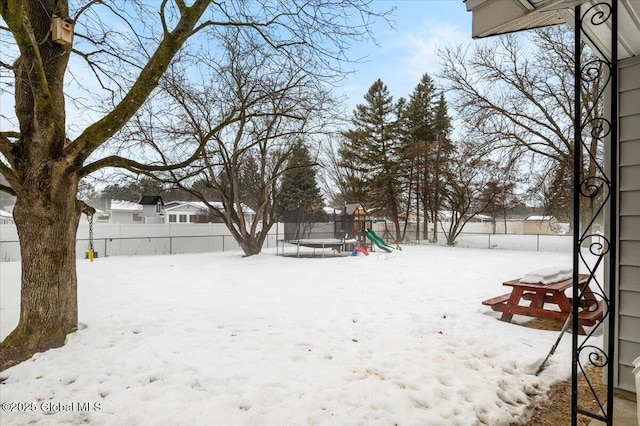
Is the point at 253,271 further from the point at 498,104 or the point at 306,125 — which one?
the point at 498,104

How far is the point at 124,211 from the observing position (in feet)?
78.6

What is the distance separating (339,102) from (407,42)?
2273mm

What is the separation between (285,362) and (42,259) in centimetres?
246

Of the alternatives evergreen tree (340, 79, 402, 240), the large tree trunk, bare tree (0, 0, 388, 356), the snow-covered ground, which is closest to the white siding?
the snow-covered ground

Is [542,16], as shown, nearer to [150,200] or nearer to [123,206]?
[150,200]

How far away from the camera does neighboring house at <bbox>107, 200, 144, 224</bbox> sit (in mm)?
23516

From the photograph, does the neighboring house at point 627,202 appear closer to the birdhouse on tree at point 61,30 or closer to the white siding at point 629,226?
the white siding at point 629,226

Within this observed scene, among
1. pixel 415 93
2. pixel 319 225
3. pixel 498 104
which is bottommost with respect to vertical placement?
pixel 319 225

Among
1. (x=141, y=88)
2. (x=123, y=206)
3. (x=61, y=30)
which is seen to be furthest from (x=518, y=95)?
(x=123, y=206)

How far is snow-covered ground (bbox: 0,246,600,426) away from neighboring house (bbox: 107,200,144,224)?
1930 cm

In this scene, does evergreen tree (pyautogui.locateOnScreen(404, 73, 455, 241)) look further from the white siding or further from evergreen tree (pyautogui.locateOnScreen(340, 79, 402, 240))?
the white siding

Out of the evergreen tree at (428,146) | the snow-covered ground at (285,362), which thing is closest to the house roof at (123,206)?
the evergreen tree at (428,146)

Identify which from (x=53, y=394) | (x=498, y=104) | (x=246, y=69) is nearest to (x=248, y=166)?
(x=246, y=69)

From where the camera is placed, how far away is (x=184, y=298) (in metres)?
5.62
